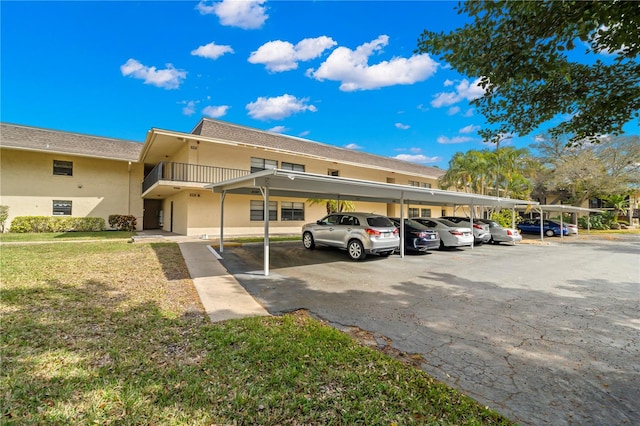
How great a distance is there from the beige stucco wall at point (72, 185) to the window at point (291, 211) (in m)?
10.8

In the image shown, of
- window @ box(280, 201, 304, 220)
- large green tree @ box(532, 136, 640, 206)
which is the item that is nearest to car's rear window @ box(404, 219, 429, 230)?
window @ box(280, 201, 304, 220)

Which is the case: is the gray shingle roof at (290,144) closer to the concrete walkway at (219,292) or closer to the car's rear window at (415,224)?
the car's rear window at (415,224)

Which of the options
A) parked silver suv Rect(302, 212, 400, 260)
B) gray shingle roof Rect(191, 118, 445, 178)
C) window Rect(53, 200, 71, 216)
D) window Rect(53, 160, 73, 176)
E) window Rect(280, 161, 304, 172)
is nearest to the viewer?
parked silver suv Rect(302, 212, 400, 260)

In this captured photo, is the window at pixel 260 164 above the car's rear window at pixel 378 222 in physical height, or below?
above

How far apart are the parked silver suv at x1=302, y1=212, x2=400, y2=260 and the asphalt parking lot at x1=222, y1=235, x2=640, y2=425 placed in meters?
0.80

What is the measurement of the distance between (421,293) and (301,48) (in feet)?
32.3

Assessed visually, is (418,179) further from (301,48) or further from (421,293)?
(421,293)

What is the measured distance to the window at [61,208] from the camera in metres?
17.7

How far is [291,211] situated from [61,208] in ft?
48.1

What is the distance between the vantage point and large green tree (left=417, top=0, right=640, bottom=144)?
10.3ft

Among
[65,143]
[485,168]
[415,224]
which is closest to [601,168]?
[485,168]

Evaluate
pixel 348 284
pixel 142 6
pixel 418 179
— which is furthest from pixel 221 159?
pixel 418 179

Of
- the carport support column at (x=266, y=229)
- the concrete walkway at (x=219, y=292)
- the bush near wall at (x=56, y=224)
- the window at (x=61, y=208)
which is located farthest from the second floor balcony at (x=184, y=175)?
the carport support column at (x=266, y=229)

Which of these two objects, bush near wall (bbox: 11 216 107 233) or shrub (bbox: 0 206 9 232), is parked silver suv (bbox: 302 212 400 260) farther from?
shrub (bbox: 0 206 9 232)
